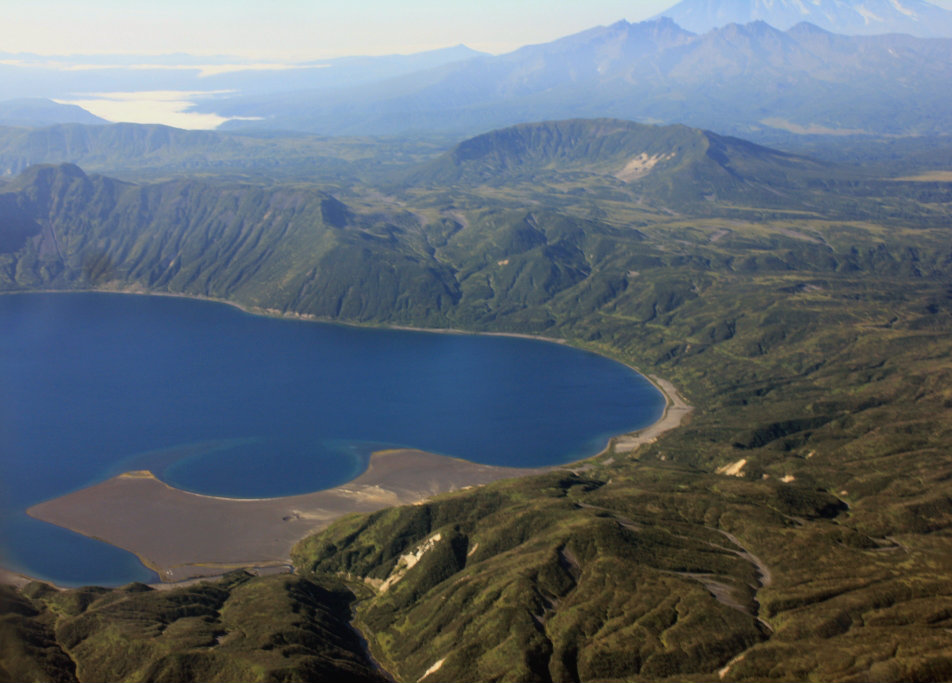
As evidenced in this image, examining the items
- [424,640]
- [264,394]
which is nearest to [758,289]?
[264,394]

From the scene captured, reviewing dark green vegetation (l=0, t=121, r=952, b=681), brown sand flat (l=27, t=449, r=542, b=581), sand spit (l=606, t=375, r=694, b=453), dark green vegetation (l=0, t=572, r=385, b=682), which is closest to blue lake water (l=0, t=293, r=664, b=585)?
brown sand flat (l=27, t=449, r=542, b=581)

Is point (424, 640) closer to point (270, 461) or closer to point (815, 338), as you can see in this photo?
point (270, 461)

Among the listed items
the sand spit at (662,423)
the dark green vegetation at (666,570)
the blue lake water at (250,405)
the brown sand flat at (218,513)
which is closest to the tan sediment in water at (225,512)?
the brown sand flat at (218,513)

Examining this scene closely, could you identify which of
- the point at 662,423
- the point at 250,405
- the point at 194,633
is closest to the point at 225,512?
the point at 194,633

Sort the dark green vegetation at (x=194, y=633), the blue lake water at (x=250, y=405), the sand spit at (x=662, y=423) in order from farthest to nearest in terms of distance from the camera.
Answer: the sand spit at (x=662, y=423)
the blue lake water at (x=250, y=405)
the dark green vegetation at (x=194, y=633)

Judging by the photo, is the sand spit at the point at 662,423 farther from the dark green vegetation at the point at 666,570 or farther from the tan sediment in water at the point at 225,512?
the tan sediment in water at the point at 225,512
